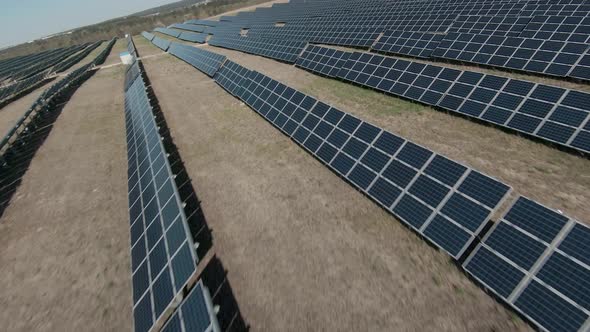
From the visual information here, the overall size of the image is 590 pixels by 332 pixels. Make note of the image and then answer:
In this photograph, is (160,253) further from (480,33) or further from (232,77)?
(480,33)

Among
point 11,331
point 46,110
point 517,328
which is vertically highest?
point 46,110

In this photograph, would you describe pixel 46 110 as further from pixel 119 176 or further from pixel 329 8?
pixel 329 8

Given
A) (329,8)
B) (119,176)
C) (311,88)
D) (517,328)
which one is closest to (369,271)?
(517,328)

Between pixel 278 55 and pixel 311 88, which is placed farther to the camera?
pixel 278 55

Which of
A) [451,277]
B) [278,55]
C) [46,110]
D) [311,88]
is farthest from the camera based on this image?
[278,55]

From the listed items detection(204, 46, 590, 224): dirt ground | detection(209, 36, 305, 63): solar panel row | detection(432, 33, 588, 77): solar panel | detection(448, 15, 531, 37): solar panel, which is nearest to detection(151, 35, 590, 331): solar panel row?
detection(204, 46, 590, 224): dirt ground

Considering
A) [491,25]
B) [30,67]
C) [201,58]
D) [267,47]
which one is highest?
[30,67]

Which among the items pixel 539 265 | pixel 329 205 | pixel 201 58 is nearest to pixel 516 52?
pixel 329 205
